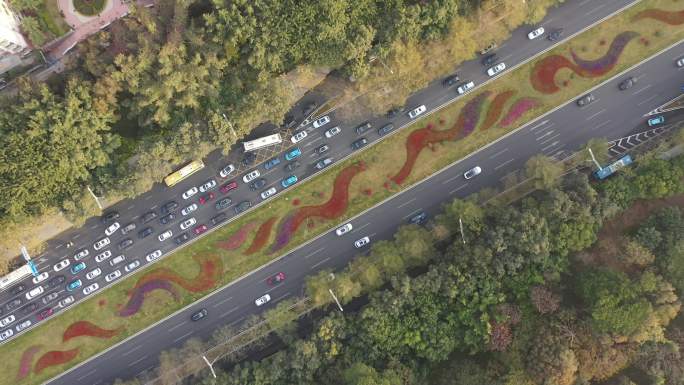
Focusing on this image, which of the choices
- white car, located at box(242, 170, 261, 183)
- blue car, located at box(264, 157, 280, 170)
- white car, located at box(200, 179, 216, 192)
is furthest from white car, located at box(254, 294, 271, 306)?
blue car, located at box(264, 157, 280, 170)

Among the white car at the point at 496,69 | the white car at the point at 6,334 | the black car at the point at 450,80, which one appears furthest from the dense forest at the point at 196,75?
the white car at the point at 6,334

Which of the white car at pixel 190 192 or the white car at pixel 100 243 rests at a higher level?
the white car at pixel 190 192

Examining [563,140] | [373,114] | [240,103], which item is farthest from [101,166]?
[563,140]

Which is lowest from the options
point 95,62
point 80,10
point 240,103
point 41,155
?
point 240,103

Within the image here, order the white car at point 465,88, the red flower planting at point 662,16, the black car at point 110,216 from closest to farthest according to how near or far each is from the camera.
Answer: the red flower planting at point 662,16, the black car at point 110,216, the white car at point 465,88

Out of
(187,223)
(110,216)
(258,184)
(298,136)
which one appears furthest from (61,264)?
(298,136)

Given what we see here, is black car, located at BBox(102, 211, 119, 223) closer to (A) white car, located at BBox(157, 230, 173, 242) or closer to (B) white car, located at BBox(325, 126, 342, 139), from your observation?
(A) white car, located at BBox(157, 230, 173, 242)

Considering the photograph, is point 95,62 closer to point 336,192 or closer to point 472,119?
point 336,192

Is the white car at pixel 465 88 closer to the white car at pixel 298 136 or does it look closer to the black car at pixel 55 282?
the white car at pixel 298 136
